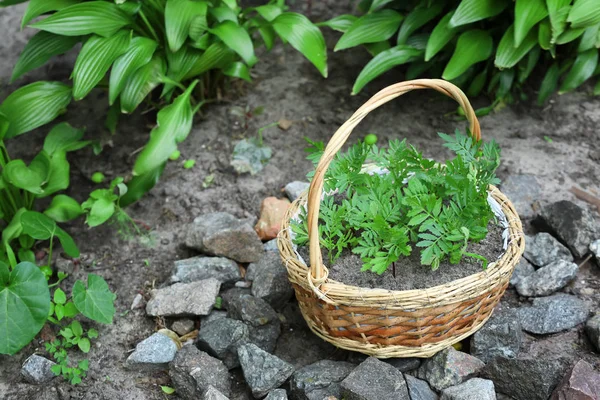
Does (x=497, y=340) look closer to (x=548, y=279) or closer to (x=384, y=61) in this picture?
(x=548, y=279)

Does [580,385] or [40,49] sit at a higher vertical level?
[40,49]

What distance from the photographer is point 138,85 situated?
3084mm

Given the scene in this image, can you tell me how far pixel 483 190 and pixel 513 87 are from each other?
1.43 meters

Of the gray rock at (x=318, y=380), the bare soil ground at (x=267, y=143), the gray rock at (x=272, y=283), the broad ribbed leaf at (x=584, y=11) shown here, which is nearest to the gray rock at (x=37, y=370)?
the bare soil ground at (x=267, y=143)

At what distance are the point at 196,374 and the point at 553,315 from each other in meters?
1.30

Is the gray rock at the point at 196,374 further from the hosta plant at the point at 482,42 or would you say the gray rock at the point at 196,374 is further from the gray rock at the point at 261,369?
the hosta plant at the point at 482,42

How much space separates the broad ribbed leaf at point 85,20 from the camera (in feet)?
9.77

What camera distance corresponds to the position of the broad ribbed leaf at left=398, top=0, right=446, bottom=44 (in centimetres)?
326

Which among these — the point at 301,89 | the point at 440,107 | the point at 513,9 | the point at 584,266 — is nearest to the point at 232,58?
the point at 301,89

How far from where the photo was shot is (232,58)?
11.0 feet

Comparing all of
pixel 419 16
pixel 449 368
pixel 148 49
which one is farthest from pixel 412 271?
pixel 148 49

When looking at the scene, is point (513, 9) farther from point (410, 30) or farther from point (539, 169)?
point (539, 169)

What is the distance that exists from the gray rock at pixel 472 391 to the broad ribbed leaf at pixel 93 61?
2012 millimetres

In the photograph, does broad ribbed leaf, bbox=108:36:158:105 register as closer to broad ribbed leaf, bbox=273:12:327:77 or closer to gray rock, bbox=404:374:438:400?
broad ribbed leaf, bbox=273:12:327:77
